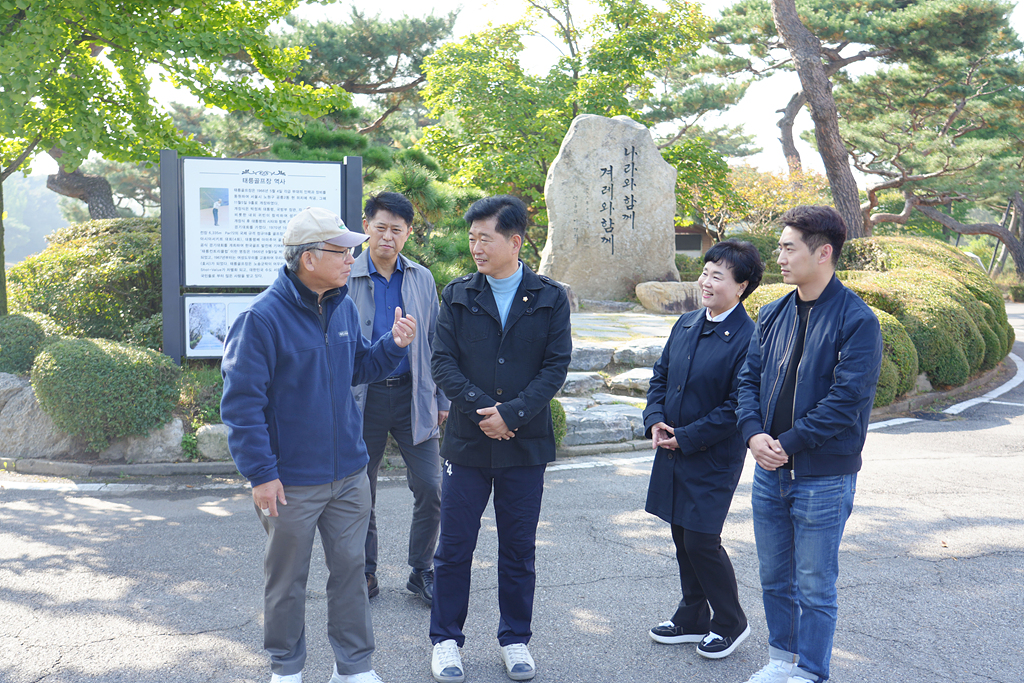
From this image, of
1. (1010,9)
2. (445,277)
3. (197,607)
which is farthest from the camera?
(1010,9)

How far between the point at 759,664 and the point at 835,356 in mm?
1326

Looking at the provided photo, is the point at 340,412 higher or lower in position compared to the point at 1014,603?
higher

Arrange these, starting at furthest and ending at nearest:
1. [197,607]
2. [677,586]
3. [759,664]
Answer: [677,586] → [197,607] → [759,664]

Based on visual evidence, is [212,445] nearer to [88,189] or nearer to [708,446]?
[708,446]

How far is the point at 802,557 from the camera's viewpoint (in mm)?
2580

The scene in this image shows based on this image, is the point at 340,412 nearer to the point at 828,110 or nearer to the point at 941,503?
the point at 941,503

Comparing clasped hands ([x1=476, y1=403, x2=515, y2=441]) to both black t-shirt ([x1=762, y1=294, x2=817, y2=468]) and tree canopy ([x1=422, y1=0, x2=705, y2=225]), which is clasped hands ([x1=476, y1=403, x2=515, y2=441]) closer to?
black t-shirt ([x1=762, y1=294, x2=817, y2=468])

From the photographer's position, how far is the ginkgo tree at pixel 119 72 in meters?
6.56

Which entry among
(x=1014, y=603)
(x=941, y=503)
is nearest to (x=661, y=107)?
(x=941, y=503)

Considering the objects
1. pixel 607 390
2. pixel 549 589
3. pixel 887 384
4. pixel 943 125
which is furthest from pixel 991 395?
pixel 943 125

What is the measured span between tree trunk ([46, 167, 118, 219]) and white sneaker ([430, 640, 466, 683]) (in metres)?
16.4

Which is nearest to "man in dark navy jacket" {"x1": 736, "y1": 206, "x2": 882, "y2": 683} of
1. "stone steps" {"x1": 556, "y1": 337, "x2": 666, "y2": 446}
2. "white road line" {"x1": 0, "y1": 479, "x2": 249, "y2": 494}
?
"stone steps" {"x1": 556, "y1": 337, "x2": 666, "y2": 446}

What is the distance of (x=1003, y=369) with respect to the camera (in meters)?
10.8

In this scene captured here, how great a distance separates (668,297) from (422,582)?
9740 millimetres
